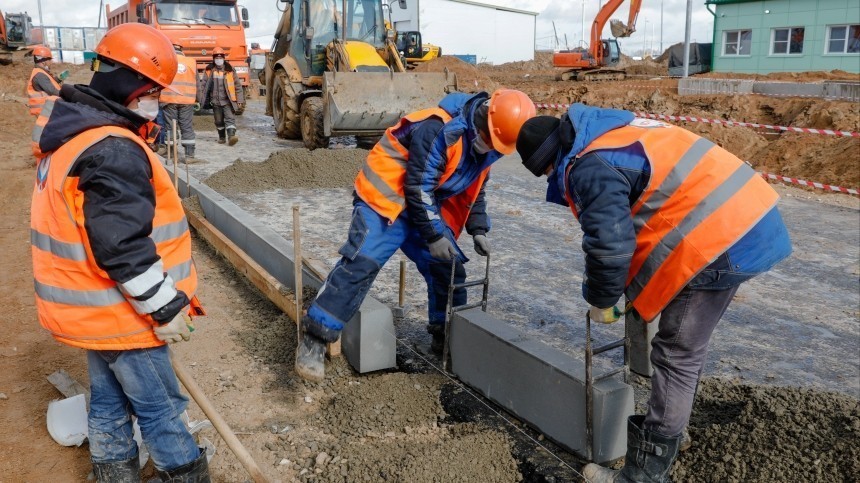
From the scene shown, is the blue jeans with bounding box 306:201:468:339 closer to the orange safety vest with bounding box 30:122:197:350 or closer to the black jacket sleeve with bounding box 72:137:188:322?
the orange safety vest with bounding box 30:122:197:350

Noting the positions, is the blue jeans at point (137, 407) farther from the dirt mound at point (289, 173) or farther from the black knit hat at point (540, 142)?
the dirt mound at point (289, 173)

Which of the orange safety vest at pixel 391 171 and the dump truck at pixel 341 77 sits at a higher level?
the dump truck at pixel 341 77

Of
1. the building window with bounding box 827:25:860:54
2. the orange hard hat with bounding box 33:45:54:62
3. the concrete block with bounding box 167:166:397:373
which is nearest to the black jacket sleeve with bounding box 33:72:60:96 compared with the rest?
the orange hard hat with bounding box 33:45:54:62

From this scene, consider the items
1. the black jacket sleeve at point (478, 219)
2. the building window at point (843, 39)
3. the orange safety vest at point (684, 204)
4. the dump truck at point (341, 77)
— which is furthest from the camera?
the building window at point (843, 39)

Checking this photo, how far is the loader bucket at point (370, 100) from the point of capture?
1150 cm

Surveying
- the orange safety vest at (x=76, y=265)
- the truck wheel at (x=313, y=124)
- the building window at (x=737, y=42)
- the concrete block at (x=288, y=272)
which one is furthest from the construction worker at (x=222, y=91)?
the building window at (x=737, y=42)

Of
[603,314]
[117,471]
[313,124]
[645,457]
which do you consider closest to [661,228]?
[603,314]

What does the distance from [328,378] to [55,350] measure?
6.29ft

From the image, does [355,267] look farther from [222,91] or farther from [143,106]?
[222,91]

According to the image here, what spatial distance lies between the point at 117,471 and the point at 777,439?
2.87 meters

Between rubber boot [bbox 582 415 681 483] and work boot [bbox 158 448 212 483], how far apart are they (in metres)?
1.68

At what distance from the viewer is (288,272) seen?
5.16m

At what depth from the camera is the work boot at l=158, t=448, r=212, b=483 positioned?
2875 millimetres

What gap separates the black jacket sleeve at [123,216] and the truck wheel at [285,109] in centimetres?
1147
